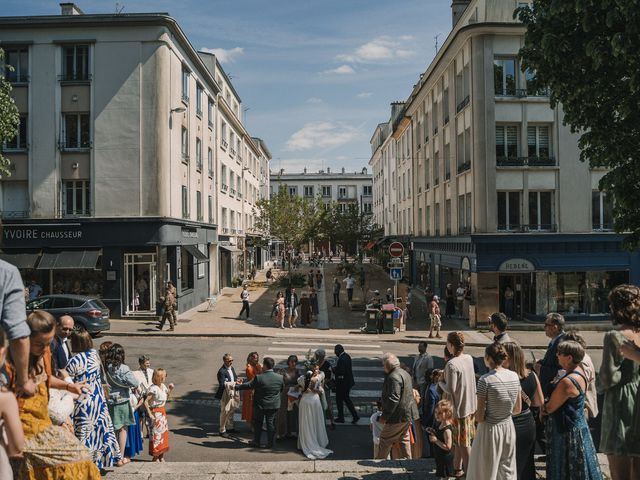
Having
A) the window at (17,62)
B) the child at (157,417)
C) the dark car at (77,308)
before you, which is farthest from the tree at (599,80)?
the window at (17,62)

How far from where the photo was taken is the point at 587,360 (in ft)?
22.6

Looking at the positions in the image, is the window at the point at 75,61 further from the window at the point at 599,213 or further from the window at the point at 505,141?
the window at the point at 599,213

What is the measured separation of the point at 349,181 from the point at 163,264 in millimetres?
76258

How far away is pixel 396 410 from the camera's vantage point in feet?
24.6

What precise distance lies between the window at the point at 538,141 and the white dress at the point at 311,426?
18.7 meters

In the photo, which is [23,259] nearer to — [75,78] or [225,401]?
[75,78]

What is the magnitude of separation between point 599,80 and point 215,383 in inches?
460

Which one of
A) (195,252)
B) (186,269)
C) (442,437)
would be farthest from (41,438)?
(186,269)

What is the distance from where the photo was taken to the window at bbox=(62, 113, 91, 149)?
2494 cm

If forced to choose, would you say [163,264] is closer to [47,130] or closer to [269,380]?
[47,130]

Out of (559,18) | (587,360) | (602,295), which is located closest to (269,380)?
(587,360)

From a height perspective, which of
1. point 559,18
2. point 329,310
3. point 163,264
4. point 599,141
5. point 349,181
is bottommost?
point 329,310

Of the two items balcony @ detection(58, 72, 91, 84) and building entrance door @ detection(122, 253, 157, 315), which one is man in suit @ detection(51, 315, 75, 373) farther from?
balcony @ detection(58, 72, 91, 84)

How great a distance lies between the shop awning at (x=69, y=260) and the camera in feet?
78.4
